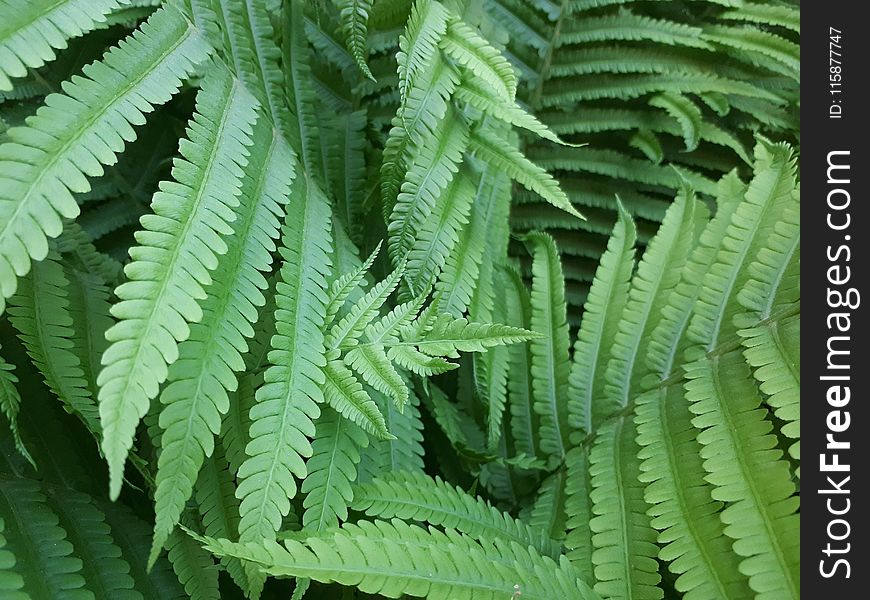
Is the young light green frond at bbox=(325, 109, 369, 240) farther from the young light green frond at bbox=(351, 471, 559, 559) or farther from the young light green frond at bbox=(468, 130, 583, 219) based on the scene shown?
the young light green frond at bbox=(351, 471, 559, 559)

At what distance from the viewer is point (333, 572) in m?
0.56

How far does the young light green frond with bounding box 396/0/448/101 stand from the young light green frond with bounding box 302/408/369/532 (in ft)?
1.18

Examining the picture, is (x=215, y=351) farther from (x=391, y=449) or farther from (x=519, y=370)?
(x=519, y=370)

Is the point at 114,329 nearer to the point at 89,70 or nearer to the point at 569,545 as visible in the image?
the point at 89,70

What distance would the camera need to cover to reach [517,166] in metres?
0.83

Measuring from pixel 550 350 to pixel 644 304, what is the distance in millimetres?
142

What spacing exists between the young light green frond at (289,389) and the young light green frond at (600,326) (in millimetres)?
389

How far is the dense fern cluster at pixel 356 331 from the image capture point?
0.58 metres

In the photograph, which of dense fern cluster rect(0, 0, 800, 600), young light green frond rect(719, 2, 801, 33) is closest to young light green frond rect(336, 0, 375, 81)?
dense fern cluster rect(0, 0, 800, 600)

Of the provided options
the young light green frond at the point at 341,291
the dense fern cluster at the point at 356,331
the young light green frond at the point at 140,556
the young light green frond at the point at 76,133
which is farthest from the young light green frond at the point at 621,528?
the young light green frond at the point at 76,133

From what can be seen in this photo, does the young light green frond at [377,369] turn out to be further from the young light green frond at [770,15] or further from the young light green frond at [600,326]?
the young light green frond at [770,15]
